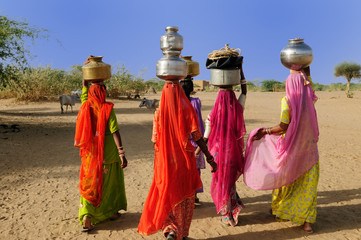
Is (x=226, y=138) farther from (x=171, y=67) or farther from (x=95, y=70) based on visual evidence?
(x=95, y=70)

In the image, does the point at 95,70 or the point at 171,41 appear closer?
the point at 171,41

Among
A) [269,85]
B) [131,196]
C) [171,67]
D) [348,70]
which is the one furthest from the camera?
[269,85]

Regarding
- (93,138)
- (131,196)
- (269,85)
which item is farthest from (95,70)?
(269,85)

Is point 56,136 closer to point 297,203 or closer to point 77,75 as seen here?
point 297,203

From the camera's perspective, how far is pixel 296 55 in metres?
3.65

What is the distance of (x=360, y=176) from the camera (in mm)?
6355

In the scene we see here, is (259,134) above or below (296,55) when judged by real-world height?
below

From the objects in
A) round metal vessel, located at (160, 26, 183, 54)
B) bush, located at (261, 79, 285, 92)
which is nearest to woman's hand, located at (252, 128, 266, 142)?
round metal vessel, located at (160, 26, 183, 54)

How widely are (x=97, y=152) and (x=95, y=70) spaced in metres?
1.04

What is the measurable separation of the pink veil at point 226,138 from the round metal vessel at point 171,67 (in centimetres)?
100

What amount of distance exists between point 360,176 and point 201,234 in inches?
167

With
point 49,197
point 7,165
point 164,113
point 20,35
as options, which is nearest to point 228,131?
point 164,113

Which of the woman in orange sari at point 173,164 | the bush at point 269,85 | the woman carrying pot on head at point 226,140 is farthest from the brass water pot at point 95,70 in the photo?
the bush at point 269,85

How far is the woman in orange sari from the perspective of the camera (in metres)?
3.12
